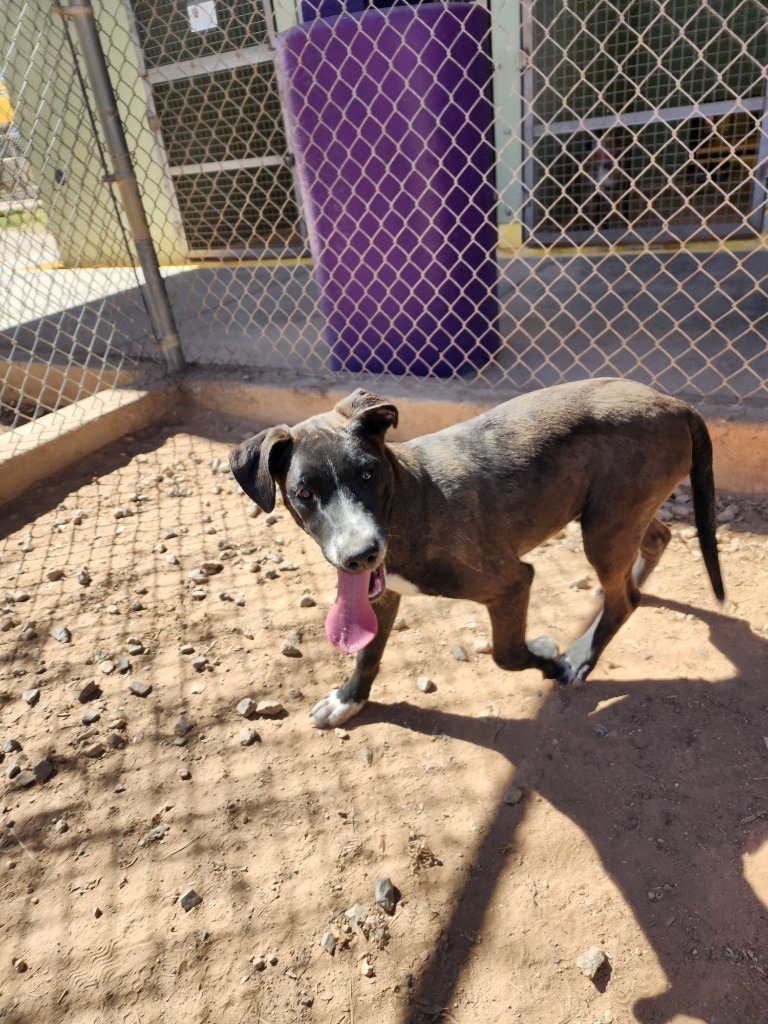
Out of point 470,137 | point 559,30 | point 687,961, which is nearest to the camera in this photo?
point 687,961

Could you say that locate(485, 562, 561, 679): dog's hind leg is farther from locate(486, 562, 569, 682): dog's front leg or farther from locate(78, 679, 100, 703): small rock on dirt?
locate(78, 679, 100, 703): small rock on dirt

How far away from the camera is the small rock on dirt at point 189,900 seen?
2.00 m

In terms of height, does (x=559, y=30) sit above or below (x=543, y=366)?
above

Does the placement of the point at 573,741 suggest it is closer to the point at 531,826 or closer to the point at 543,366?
the point at 531,826

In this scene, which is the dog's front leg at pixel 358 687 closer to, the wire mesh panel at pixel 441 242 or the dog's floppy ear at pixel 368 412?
the dog's floppy ear at pixel 368 412

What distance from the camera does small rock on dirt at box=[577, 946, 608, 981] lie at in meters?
1.76

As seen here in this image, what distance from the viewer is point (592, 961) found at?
69.7 inches

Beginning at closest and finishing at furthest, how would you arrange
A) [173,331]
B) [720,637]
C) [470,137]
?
1. [720,637]
2. [470,137]
3. [173,331]

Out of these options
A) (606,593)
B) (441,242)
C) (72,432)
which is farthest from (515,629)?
(72,432)

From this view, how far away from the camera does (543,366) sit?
4242mm

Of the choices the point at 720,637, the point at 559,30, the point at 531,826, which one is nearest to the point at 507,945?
the point at 531,826

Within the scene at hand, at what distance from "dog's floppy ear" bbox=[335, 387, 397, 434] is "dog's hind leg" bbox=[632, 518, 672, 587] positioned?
1335mm

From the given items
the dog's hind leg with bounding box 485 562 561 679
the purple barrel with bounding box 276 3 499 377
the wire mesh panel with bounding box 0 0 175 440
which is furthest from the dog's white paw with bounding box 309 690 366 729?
the wire mesh panel with bounding box 0 0 175 440

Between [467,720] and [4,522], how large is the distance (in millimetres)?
2968
